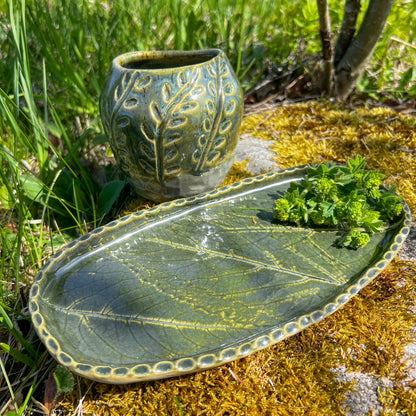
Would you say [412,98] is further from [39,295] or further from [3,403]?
[3,403]

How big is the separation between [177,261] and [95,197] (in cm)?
74

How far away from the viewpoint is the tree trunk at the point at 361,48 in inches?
78.7

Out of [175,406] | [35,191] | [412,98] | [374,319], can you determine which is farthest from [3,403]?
Answer: [412,98]

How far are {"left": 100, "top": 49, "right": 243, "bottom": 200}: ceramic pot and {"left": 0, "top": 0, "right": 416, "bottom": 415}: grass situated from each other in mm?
228

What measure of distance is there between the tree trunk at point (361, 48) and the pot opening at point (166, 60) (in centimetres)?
104

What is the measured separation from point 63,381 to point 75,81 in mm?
1373

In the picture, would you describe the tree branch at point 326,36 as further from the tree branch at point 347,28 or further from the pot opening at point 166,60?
the pot opening at point 166,60

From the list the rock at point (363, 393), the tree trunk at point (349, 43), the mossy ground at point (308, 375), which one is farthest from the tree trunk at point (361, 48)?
the rock at point (363, 393)

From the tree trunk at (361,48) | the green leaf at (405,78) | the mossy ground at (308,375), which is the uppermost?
the tree trunk at (361,48)

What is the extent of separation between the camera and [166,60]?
1585mm

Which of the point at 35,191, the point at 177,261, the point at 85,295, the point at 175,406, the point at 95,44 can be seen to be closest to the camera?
the point at 175,406

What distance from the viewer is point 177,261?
1.24 meters

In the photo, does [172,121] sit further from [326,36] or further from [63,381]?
[326,36]

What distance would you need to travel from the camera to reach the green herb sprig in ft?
4.15
